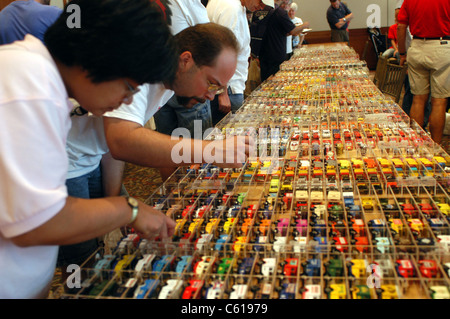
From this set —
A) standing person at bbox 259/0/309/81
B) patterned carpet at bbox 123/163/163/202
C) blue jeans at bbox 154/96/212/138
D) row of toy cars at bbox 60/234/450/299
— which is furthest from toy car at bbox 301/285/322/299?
standing person at bbox 259/0/309/81

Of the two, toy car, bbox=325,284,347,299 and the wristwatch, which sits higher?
the wristwatch

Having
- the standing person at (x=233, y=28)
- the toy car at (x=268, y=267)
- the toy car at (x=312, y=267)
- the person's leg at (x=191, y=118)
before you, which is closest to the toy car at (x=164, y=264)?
the toy car at (x=268, y=267)

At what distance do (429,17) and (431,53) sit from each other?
0.28 m

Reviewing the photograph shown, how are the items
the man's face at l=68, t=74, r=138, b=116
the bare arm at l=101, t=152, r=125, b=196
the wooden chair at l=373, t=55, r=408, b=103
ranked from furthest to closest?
the wooden chair at l=373, t=55, r=408, b=103 → the bare arm at l=101, t=152, r=125, b=196 → the man's face at l=68, t=74, r=138, b=116

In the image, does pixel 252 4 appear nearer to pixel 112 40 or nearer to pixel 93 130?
pixel 93 130

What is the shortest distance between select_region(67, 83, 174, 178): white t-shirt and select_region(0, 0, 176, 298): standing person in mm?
406

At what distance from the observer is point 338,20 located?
28.0 ft

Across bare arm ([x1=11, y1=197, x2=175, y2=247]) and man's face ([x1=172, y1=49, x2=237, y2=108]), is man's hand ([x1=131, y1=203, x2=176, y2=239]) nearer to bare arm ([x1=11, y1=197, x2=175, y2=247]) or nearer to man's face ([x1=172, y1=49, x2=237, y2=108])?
bare arm ([x1=11, y1=197, x2=175, y2=247])

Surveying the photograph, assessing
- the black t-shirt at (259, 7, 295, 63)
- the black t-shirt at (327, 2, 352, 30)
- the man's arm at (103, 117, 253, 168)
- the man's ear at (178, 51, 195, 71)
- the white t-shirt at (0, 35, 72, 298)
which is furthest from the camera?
the black t-shirt at (327, 2, 352, 30)

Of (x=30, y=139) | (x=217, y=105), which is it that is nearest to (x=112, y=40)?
(x=30, y=139)

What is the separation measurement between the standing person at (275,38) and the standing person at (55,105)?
4.33m

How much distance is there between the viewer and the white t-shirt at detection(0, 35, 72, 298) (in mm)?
823
